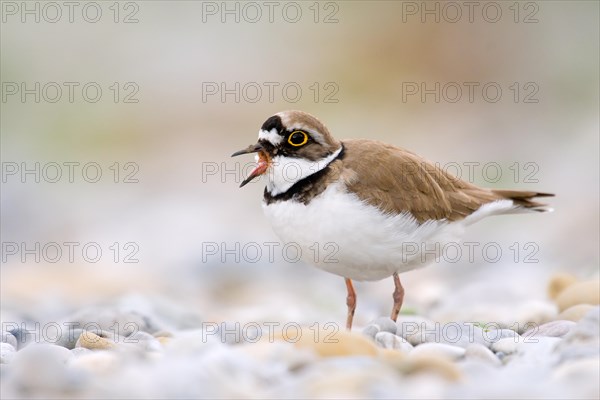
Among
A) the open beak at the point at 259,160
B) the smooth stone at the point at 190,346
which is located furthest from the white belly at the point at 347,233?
the smooth stone at the point at 190,346

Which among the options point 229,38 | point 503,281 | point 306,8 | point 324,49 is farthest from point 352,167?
point 229,38

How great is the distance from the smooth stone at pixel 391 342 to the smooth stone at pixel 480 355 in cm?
42

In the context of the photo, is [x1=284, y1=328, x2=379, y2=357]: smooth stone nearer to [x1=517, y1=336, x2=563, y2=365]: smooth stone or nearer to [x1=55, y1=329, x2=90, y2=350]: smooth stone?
[x1=517, y1=336, x2=563, y2=365]: smooth stone

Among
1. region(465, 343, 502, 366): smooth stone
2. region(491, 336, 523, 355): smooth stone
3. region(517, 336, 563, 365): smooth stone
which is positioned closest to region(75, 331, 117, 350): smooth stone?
region(465, 343, 502, 366): smooth stone

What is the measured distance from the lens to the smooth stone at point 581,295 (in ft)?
20.9

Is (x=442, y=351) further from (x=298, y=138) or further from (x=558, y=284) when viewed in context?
(x=558, y=284)

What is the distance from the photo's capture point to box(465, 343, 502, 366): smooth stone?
4625 mm

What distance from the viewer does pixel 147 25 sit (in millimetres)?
25438

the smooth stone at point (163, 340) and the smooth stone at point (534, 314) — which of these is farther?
the smooth stone at point (534, 314)

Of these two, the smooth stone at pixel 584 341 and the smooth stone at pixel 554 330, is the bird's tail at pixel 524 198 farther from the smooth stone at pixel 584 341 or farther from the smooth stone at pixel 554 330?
the smooth stone at pixel 584 341

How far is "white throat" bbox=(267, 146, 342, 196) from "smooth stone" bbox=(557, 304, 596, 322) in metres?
1.86

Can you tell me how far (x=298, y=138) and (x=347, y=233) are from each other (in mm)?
709

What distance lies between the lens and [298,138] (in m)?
5.75

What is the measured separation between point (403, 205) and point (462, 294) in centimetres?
245
